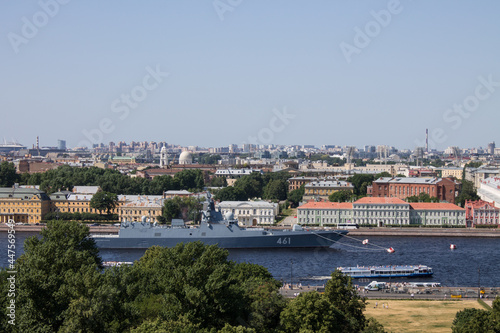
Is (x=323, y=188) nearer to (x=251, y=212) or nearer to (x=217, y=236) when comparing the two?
(x=251, y=212)

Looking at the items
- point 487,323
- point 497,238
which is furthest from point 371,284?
point 497,238

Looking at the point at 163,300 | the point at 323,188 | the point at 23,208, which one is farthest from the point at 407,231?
the point at 163,300

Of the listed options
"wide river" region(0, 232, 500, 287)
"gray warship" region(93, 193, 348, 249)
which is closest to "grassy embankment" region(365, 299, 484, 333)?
"wide river" region(0, 232, 500, 287)

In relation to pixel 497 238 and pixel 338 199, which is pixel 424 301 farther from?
pixel 338 199

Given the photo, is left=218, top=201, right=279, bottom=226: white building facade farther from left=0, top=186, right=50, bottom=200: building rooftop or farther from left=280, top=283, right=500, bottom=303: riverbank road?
left=280, top=283, right=500, bottom=303: riverbank road

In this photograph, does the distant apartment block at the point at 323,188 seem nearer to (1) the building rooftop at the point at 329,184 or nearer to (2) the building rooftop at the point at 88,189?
(1) the building rooftop at the point at 329,184

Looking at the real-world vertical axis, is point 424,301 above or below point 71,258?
below

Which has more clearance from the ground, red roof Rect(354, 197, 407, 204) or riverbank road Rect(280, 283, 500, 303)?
red roof Rect(354, 197, 407, 204)
